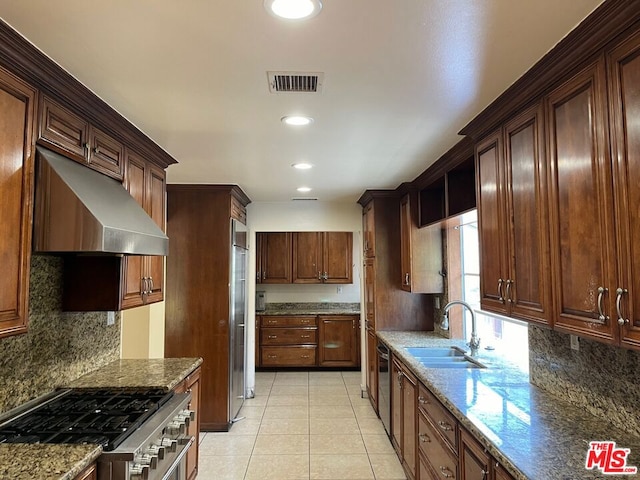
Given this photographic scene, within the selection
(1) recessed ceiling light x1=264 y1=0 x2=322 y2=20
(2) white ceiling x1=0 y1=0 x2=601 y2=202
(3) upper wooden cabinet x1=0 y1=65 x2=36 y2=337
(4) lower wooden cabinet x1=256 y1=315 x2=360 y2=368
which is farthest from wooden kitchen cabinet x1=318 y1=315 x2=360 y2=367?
(1) recessed ceiling light x1=264 y1=0 x2=322 y2=20

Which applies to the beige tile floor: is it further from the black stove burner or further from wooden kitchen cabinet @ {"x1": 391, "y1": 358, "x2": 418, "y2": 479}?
the black stove burner

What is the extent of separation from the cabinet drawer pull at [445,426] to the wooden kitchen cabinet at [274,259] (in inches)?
183

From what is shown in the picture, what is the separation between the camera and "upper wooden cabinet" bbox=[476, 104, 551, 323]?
5.70 feet

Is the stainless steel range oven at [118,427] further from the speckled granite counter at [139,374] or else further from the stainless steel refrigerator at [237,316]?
the stainless steel refrigerator at [237,316]

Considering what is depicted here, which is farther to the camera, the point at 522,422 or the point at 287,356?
the point at 287,356

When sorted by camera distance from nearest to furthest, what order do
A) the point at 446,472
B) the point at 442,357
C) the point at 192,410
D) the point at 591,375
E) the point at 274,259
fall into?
1. the point at 591,375
2. the point at 446,472
3. the point at 192,410
4. the point at 442,357
5. the point at 274,259

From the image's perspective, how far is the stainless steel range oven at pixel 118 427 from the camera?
1591mm

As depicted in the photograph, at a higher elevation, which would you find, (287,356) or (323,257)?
(323,257)

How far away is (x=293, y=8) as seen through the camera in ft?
4.24

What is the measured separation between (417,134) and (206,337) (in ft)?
9.18

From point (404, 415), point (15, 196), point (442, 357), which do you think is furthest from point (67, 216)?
point (442, 357)

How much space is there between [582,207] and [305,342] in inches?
209

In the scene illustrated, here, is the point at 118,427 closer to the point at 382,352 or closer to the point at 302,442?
the point at 302,442

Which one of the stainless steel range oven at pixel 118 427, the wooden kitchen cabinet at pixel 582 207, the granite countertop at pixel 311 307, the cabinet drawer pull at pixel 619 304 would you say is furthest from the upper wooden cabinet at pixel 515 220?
the granite countertop at pixel 311 307
